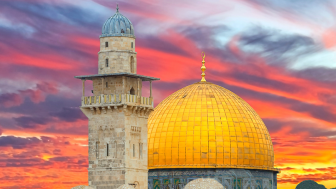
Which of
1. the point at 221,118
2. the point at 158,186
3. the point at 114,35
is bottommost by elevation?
the point at 158,186

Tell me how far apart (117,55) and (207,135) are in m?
11.7

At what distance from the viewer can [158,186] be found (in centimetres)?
7031

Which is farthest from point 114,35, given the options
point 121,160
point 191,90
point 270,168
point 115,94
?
point 270,168

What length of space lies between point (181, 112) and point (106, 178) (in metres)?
12.5

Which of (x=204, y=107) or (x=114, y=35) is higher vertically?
(x=114, y=35)

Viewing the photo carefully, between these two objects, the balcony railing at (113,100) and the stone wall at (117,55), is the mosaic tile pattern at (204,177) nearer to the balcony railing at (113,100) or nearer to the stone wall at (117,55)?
the balcony railing at (113,100)

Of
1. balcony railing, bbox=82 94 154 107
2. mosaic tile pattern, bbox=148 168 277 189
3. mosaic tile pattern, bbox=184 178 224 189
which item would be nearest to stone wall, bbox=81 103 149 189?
balcony railing, bbox=82 94 154 107

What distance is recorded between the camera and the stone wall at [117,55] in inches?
2437

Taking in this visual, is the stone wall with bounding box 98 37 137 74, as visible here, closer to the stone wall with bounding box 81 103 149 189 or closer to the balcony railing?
the balcony railing

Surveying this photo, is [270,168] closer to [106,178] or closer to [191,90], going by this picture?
[191,90]

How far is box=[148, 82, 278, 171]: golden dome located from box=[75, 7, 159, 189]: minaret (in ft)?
23.5

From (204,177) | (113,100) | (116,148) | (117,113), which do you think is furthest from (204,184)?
(204,177)

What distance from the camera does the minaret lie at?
199ft

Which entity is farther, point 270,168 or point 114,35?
point 270,168
